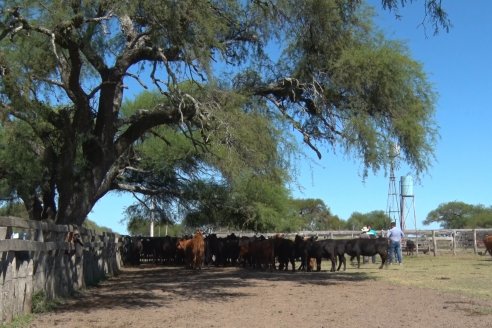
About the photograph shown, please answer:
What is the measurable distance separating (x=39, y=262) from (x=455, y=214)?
323ft

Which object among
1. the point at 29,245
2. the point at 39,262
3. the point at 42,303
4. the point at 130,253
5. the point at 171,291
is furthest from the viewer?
the point at 130,253

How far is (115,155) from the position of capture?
15.8 meters

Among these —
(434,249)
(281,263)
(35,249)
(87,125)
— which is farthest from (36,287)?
(434,249)

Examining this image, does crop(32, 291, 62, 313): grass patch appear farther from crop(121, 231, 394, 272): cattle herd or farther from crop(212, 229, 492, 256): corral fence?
crop(212, 229, 492, 256): corral fence

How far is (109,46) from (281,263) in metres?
12.0

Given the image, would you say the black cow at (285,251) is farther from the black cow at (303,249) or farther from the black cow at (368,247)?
the black cow at (368,247)

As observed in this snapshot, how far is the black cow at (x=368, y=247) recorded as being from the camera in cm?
2059

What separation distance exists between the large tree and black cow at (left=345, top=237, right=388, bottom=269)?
5.67 meters

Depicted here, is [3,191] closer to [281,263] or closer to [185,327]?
[281,263]

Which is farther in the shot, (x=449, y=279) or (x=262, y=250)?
(x=262, y=250)

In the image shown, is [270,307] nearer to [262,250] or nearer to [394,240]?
[262,250]

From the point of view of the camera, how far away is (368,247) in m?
20.8

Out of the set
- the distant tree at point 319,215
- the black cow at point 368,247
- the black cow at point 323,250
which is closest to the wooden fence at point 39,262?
the black cow at point 323,250

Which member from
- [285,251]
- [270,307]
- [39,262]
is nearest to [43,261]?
[39,262]
